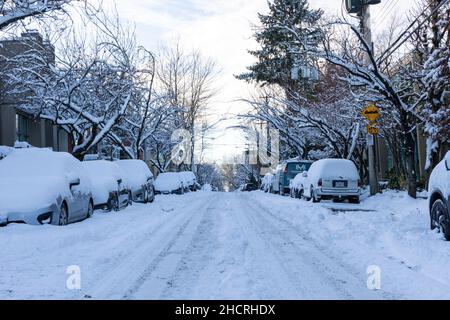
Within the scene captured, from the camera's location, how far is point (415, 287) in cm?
582

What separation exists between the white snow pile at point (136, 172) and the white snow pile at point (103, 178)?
108 inches

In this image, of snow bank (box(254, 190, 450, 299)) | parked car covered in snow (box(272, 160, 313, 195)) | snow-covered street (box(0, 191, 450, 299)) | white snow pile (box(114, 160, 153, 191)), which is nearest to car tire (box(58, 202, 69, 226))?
snow-covered street (box(0, 191, 450, 299))

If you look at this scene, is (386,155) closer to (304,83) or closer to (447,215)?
(304,83)

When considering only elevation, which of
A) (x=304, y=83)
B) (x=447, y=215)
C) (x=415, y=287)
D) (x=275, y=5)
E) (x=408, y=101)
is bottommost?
(x=415, y=287)

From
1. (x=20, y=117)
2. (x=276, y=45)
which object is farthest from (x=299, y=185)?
(x=276, y=45)

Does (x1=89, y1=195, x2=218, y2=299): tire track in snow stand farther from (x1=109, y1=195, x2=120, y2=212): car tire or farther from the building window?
the building window

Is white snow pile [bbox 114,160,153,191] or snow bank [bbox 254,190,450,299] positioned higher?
white snow pile [bbox 114,160,153,191]

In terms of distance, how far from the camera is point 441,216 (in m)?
9.11

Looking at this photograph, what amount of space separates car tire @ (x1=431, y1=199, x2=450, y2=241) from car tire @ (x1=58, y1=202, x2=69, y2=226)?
758cm

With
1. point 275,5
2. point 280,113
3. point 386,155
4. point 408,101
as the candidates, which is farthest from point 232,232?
point 275,5

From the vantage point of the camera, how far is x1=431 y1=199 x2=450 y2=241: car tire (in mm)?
8758

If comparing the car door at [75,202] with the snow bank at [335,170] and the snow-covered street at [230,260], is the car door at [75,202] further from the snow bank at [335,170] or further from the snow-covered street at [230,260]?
the snow bank at [335,170]

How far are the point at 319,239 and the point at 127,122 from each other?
88.8ft

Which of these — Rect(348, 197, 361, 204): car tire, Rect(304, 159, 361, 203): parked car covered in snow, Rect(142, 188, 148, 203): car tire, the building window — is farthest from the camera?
the building window
